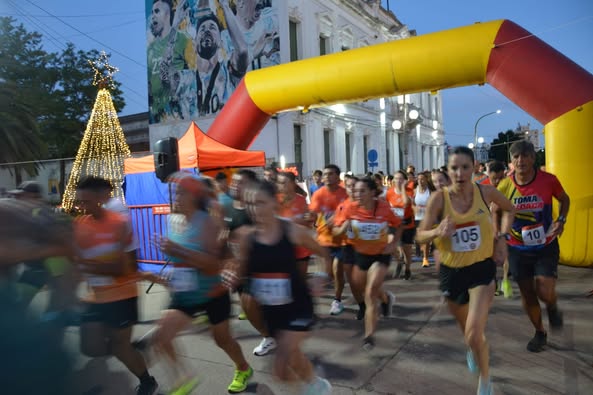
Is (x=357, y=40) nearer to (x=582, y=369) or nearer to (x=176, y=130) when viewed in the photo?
(x=176, y=130)

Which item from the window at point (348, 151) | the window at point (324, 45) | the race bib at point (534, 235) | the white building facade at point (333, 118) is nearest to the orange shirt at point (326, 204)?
the race bib at point (534, 235)

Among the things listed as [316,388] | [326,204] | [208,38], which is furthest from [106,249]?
[208,38]

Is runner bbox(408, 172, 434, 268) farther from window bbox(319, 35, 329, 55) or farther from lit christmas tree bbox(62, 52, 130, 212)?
window bbox(319, 35, 329, 55)

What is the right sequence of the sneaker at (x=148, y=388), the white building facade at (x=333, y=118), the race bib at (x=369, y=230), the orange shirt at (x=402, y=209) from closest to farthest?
the sneaker at (x=148, y=388) < the race bib at (x=369, y=230) < the orange shirt at (x=402, y=209) < the white building facade at (x=333, y=118)

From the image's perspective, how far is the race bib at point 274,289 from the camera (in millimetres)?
3148

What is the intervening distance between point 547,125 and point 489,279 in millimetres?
6102

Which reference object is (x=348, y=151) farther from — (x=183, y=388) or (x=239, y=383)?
(x=183, y=388)

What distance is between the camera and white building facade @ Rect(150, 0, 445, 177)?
72.6 ft

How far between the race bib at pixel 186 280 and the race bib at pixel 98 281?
20.8 inches

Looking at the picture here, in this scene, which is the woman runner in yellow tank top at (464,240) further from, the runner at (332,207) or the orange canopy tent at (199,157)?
the orange canopy tent at (199,157)

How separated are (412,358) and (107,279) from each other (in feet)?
9.49

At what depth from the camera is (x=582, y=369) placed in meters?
4.04

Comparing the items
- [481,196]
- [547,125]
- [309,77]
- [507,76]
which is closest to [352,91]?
Answer: [309,77]

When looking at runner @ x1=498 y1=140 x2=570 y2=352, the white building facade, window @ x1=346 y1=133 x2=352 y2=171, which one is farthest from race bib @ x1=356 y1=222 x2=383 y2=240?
window @ x1=346 y1=133 x2=352 y2=171
